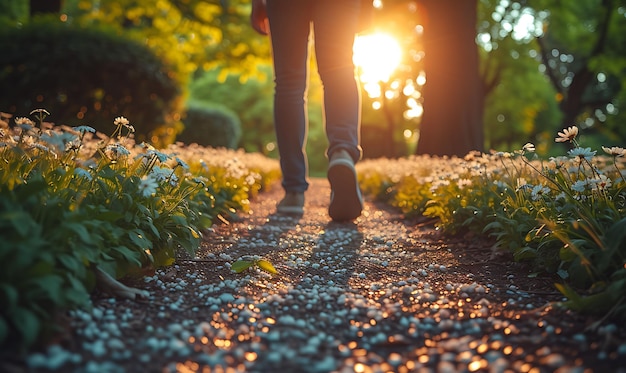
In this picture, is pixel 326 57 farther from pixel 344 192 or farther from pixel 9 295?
pixel 9 295

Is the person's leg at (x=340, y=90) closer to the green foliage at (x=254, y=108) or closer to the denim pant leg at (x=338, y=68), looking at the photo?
the denim pant leg at (x=338, y=68)

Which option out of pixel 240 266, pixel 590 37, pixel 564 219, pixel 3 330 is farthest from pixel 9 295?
pixel 590 37

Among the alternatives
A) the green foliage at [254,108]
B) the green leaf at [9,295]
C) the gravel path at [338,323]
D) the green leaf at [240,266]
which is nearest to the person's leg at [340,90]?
the gravel path at [338,323]

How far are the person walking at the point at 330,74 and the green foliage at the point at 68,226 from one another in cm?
117

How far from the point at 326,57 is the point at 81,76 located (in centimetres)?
498

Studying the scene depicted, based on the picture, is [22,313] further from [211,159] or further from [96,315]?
[211,159]

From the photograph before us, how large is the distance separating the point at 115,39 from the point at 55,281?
7.36 m

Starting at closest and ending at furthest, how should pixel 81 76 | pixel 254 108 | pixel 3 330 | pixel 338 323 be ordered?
pixel 3 330, pixel 338 323, pixel 81 76, pixel 254 108

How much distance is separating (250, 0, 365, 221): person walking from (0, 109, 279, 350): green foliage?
1.17m

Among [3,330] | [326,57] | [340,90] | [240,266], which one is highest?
[326,57]

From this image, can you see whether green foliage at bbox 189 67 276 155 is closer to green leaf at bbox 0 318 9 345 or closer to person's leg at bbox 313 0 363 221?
person's leg at bbox 313 0 363 221

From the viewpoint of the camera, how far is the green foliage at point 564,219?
181cm

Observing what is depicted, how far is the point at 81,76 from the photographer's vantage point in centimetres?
736

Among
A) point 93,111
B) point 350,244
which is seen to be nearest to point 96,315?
point 350,244
